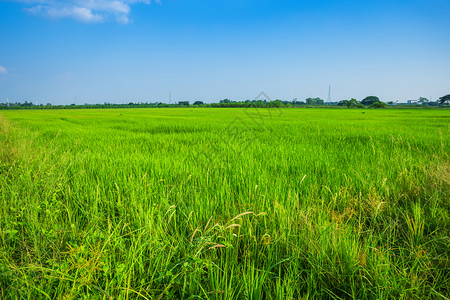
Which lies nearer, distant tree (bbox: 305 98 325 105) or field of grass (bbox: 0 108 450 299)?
field of grass (bbox: 0 108 450 299)

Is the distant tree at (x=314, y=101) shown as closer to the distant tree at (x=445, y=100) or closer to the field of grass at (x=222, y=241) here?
the distant tree at (x=445, y=100)

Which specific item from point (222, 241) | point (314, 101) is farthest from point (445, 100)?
point (222, 241)

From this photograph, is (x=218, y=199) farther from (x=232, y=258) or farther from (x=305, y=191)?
(x=305, y=191)

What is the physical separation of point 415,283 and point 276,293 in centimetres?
82

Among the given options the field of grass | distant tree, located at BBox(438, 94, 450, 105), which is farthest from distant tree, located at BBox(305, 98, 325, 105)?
the field of grass

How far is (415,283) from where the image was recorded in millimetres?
1221

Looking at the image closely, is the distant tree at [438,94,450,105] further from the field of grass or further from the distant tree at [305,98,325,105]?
the field of grass

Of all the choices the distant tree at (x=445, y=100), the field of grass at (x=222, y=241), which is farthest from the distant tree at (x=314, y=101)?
the field of grass at (x=222, y=241)

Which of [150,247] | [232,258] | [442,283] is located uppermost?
[150,247]

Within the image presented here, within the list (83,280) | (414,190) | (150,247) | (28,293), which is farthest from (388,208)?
(28,293)

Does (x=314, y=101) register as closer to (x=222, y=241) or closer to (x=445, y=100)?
(x=445, y=100)

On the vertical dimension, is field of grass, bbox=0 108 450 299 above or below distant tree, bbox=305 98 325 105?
below

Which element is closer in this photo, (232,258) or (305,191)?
(232,258)

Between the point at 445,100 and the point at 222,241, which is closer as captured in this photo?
the point at 222,241
